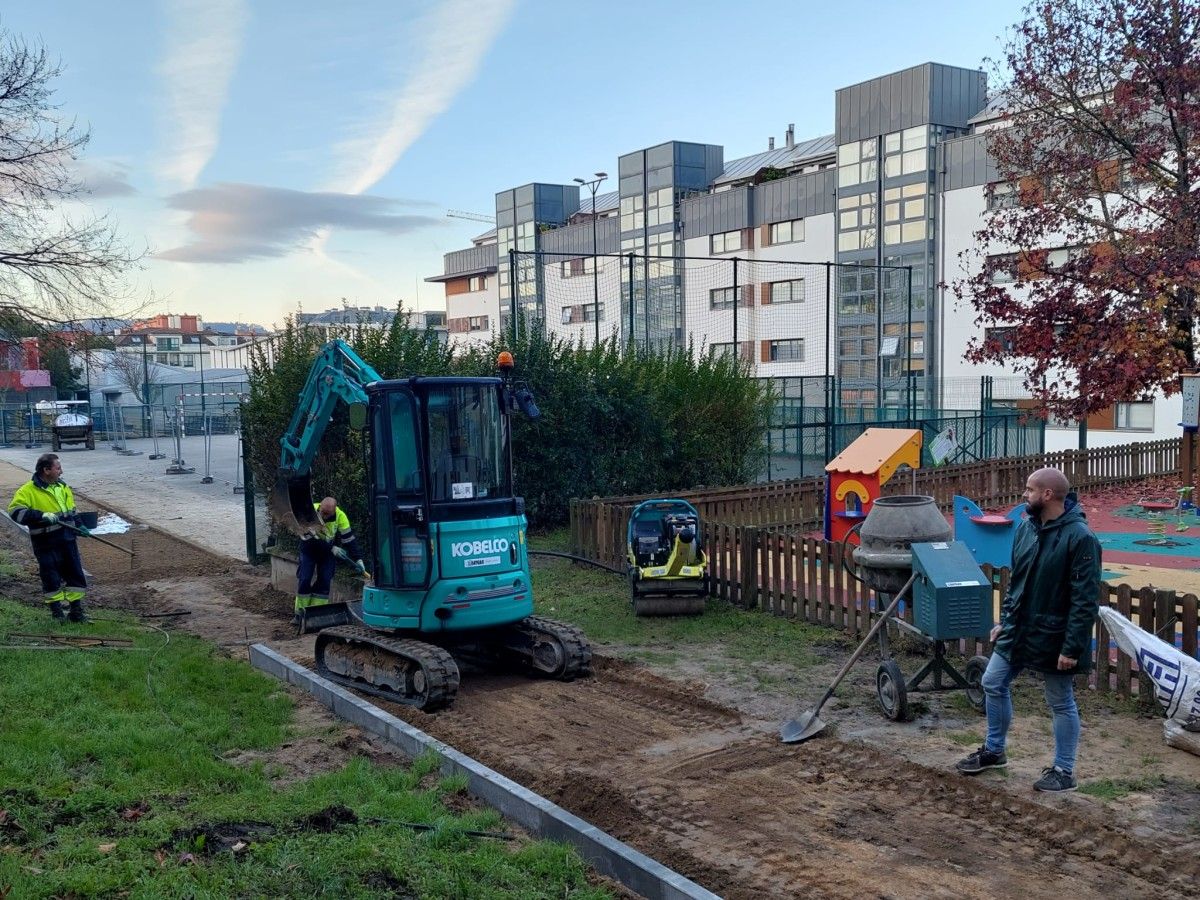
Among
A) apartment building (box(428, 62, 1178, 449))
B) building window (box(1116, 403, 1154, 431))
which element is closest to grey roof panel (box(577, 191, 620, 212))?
apartment building (box(428, 62, 1178, 449))

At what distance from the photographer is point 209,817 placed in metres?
5.48

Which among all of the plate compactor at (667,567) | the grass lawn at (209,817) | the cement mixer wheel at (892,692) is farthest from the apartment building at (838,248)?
the grass lawn at (209,817)

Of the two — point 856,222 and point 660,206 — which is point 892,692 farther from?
point 660,206

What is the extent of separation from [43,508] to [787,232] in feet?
110

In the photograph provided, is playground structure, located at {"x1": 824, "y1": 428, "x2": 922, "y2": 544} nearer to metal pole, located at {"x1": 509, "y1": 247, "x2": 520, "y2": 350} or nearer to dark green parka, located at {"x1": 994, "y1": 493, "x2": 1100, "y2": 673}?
metal pole, located at {"x1": 509, "y1": 247, "x2": 520, "y2": 350}

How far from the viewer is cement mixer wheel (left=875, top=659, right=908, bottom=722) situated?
7.23 meters

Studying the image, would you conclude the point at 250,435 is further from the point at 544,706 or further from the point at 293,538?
the point at 544,706

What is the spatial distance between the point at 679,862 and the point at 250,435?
1149 cm

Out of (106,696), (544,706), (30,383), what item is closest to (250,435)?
(106,696)

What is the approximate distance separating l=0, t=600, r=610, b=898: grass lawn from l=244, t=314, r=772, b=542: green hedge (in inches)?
236

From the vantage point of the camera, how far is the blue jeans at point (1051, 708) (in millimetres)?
5910

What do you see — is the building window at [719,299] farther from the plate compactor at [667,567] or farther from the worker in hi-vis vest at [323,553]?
the worker in hi-vis vest at [323,553]

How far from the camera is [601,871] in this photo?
5113mm

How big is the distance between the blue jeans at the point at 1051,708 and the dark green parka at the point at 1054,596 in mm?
99
